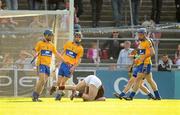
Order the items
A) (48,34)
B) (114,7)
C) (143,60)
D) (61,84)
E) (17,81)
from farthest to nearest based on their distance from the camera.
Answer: (114,7), (17,81), (61,84), (143,60), (48,34)

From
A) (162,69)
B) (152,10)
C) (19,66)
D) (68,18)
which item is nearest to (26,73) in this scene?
(19,66)

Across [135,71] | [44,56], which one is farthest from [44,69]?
[135,71]

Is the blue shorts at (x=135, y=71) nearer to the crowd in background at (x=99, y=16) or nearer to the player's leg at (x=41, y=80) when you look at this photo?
the player's leg at (x=41, y=80)

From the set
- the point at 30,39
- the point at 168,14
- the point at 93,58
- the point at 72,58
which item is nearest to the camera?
the point at 72,58

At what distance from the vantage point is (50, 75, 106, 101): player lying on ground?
21.6m

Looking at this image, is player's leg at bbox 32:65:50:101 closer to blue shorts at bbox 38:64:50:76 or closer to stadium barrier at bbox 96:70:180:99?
blue shorts at bbox 38:64:50:76

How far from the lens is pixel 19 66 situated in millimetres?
26609

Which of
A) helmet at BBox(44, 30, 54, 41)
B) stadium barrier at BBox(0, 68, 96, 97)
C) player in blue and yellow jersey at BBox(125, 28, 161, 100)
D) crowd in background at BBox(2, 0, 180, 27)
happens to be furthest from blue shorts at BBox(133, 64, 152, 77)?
crowd in background at BBox(2, 0, 180, 27)

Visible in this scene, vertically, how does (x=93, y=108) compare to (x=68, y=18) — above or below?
below

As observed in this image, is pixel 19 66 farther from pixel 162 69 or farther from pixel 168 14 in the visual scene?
pixel 168 14

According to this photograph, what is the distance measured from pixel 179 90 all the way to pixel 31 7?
709cm

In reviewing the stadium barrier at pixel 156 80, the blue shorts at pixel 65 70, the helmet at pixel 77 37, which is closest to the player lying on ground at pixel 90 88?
the blue shorts at pixel 65 70

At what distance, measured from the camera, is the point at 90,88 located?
70.7ft

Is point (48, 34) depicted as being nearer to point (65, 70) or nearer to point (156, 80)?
point (65, 70)
